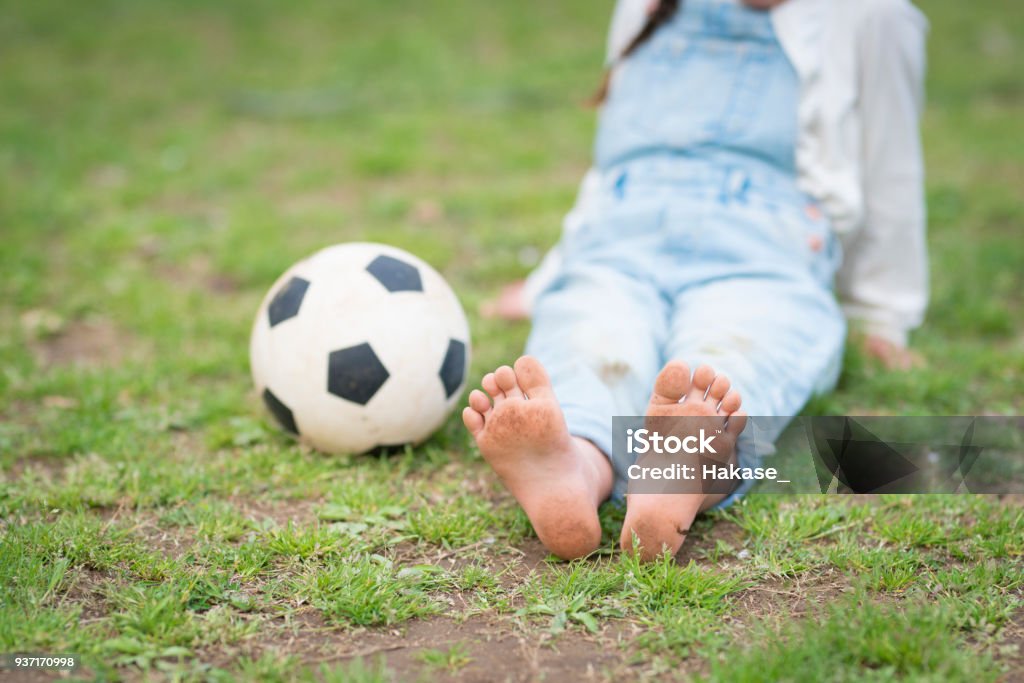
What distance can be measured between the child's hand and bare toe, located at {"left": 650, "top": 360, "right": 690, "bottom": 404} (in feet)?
4.44

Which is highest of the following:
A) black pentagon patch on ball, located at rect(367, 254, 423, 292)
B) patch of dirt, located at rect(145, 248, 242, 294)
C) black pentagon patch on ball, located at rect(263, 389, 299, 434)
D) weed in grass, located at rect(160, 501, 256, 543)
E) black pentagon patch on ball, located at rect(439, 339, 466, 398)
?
black pentagon patch on ball, located at rect(367, 254, 423, 292)

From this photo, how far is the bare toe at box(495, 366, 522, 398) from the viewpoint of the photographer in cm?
188

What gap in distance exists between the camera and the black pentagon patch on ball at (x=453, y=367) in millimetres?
2346

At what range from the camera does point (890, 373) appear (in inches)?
113

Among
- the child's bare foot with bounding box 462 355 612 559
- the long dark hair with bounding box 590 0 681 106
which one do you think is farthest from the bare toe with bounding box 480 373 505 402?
the long dark hair with bounding box 590 0 681 106

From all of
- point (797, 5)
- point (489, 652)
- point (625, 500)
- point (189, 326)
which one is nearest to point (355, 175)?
point (189, 326)

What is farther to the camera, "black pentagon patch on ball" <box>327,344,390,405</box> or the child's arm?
the child's arm

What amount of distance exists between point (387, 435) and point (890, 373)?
1.55 m

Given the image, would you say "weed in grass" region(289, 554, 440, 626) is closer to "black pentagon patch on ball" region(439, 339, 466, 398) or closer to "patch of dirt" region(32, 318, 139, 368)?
"black pentagon patch on ball" region(439, 339, 466, 398)

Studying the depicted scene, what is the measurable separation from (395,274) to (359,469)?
1.62ft

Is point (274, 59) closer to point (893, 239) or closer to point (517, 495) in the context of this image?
point (893, 239)

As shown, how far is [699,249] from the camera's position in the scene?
2.49 metres

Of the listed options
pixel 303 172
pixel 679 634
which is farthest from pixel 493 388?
pixel 303 172

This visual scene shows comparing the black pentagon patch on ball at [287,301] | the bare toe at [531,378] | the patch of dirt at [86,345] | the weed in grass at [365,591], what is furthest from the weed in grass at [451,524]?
the patch of dirt at [86,345]
